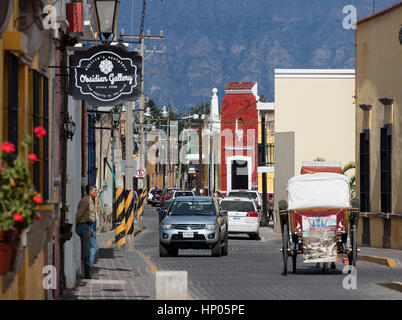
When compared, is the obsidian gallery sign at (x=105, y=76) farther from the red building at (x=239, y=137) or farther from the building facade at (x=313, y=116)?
the red building at (x=239, y=137)

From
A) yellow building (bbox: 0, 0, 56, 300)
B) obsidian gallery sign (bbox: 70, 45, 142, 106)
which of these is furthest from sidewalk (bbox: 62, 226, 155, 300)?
obsidian gallery sign (bbox: 70, 45, 142, 106)

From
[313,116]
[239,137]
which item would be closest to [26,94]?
[313,116]

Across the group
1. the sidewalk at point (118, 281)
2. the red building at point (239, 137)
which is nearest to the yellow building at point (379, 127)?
the sidewalk at point (118, 281)

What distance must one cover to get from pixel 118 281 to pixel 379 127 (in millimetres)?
16095

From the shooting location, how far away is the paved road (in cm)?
1861

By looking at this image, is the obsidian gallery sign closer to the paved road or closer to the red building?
the paved road

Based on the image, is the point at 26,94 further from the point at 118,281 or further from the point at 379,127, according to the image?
the point at 379,127

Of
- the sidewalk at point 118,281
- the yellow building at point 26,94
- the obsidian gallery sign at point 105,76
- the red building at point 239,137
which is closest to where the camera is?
the yellow building at point 26,94

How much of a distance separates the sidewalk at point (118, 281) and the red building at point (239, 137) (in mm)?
47667

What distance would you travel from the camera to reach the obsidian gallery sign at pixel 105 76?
18.5 m

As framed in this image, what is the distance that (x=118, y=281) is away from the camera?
2136 cm

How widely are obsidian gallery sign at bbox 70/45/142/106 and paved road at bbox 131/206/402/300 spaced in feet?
11.7

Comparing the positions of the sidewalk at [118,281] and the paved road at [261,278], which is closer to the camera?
the sidewalk at [118,281]
